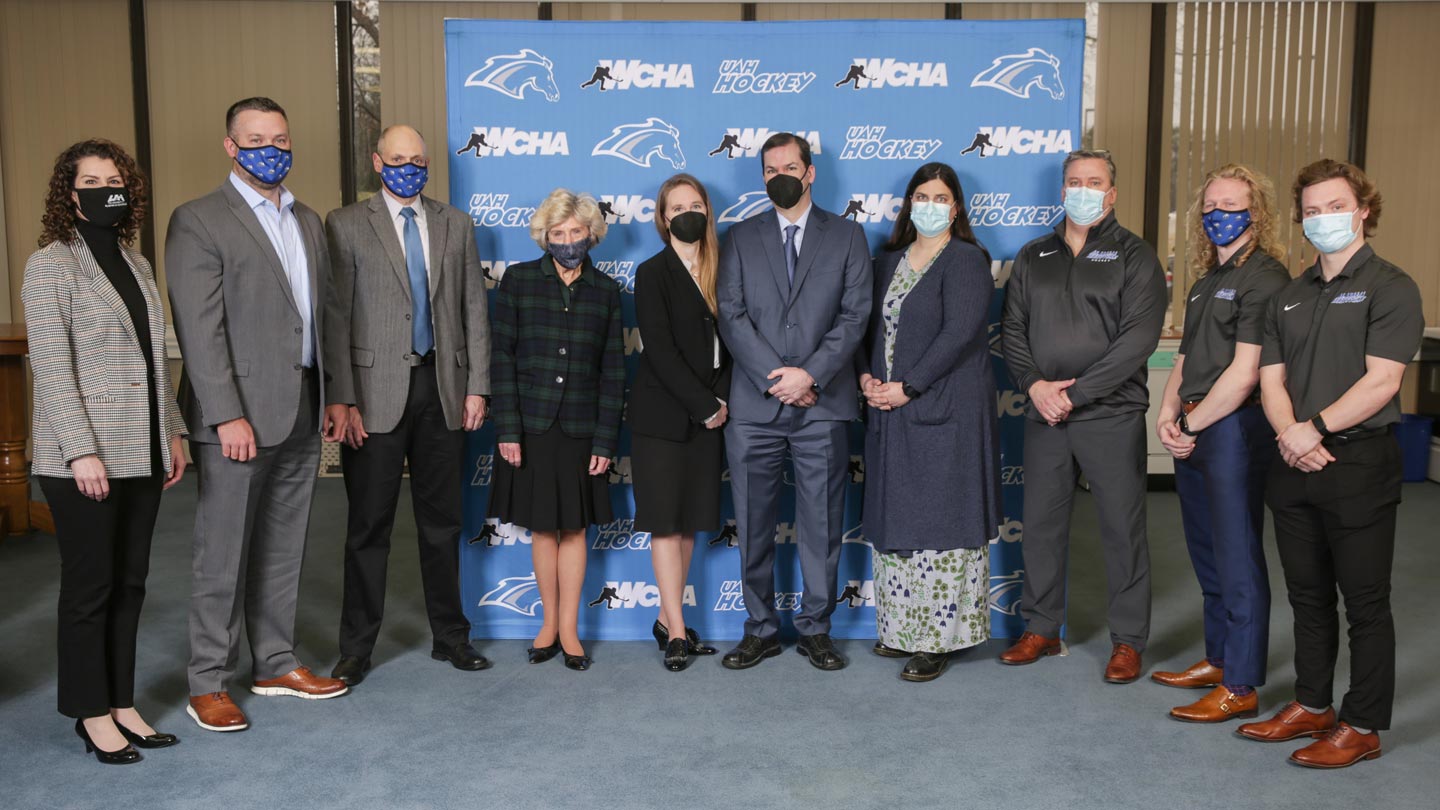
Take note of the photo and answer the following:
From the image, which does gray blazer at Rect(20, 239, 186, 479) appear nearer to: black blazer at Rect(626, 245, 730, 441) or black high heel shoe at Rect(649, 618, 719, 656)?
black blazer at Rect(626, 245, 730, 441)

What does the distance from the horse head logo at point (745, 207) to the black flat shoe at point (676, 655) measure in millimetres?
1409

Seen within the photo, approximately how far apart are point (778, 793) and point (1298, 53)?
21.7 ft

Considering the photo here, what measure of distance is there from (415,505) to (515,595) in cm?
54

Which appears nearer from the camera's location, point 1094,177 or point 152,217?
point 1094,177

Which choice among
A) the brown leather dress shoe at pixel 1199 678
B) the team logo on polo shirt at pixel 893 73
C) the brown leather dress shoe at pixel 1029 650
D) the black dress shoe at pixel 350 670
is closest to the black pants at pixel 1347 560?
the brown leather dress shoe at pixel 1199 678

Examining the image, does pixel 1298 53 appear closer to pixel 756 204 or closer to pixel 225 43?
pixel 756 204

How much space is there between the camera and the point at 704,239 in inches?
146

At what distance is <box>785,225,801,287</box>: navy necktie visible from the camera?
3.68 metres

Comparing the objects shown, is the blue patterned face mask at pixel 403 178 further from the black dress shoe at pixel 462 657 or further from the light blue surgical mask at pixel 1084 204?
the light blue surgical mask at pixel 1084 204

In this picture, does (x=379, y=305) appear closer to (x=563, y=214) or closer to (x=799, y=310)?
(x=563, y=214)

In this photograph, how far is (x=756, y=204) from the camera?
4.00 meters

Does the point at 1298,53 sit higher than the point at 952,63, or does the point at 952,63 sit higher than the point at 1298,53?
the point at 1298,53

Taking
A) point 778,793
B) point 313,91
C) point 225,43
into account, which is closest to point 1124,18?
point 313,91

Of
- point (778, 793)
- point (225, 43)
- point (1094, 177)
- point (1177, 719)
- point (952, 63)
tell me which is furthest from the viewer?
point (225, 43)
